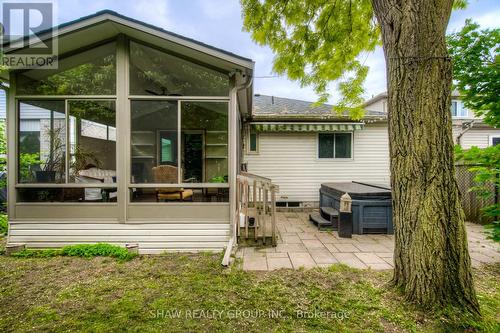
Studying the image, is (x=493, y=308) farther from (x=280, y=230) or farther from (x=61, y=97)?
(x=61, y=97)

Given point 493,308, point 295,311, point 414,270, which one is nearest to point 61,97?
point 295,311

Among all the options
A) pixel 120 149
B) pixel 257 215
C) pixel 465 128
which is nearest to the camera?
pixel 120 149

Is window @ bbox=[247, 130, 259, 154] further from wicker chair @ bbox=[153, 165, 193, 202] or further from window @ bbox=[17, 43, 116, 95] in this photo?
window @ bbox=[17, 43, 116, 95]

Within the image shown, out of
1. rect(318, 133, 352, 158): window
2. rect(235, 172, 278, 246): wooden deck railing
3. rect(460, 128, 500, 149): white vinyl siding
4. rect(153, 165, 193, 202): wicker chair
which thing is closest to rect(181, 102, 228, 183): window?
rect(153, 165, 193, 202): wicker chair

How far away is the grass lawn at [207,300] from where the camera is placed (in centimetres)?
239

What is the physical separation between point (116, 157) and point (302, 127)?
574cm

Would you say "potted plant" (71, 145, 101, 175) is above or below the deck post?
above

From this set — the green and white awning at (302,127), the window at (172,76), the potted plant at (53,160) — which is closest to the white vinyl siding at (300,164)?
the green and white awning at (302,127)

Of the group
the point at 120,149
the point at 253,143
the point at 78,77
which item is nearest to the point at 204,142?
the point at 253,143

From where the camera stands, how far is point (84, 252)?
4363mm

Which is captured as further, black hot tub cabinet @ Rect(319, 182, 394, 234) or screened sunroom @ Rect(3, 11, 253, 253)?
black hot tub cabinet @ Rect(319, 182, 394, 234)
